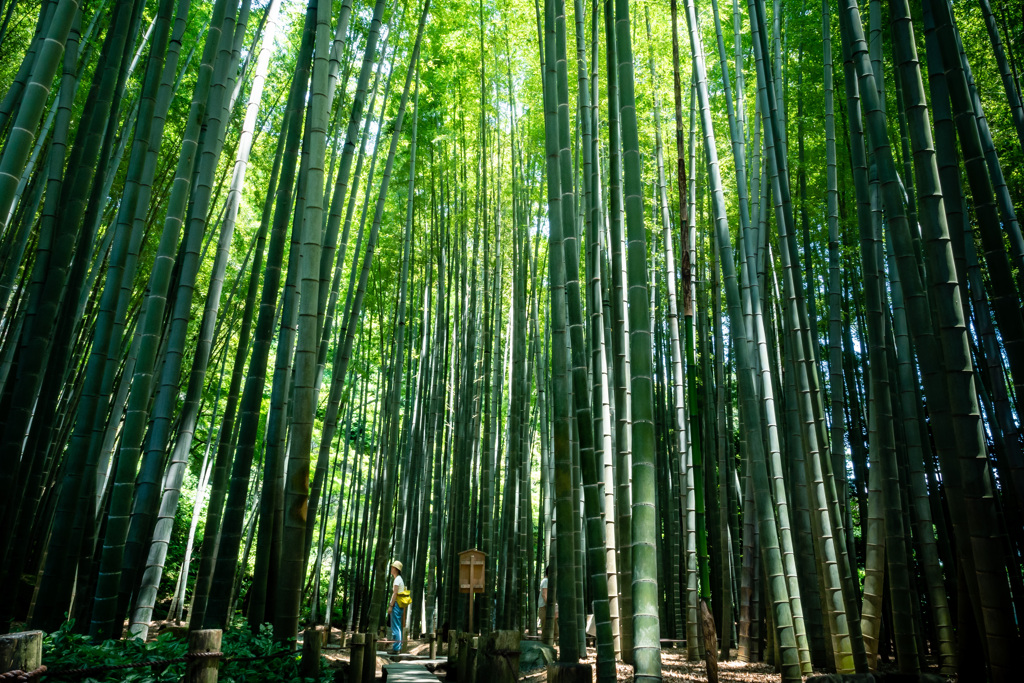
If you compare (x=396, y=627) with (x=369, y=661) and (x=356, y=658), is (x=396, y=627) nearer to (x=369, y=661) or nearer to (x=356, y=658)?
(x=369, y=661)

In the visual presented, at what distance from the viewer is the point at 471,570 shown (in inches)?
189

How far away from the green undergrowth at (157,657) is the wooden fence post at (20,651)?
663mm

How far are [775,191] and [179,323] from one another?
2.92 metres

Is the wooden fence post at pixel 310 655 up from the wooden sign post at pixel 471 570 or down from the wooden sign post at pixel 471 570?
down

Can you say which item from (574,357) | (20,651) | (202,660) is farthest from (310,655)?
(20,651)

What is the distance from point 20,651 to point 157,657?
1103 mm

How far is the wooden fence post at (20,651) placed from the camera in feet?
3.45

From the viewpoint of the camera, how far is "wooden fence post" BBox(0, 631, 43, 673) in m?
1.05

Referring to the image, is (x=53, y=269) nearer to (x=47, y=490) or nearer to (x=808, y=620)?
(x=47, y=490)

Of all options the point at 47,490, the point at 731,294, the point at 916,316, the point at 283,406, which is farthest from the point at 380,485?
the point at 916,316

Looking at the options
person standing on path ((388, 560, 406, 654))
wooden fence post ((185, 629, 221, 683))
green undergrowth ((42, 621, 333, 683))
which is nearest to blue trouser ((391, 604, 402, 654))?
person standing on path ((388, 560, 406, 654))

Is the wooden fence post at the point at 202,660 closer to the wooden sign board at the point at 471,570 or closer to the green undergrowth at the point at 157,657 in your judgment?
the green undergrowth at the point at 157,657

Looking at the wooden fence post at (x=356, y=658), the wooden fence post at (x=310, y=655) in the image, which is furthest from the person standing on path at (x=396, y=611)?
the wooden fence post at (x=310, y=655)

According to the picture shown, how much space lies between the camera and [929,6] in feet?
6.79
